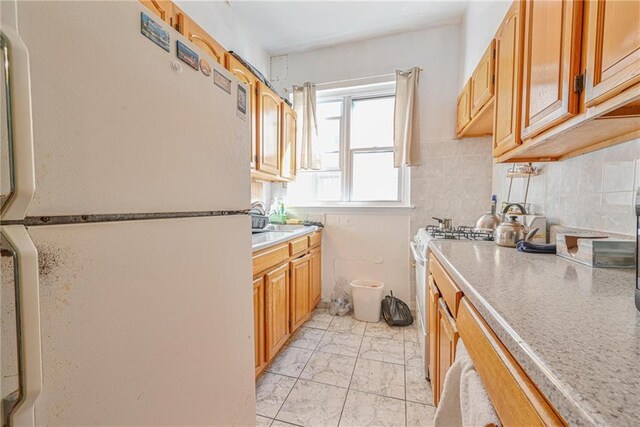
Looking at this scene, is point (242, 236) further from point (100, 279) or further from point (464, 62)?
point (464, 62)

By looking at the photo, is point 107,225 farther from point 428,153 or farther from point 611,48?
point 428,153

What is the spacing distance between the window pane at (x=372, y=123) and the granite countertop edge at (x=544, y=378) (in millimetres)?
2467

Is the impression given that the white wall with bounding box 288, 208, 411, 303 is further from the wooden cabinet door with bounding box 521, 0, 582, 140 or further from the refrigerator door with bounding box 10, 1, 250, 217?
the refrigerator door with bounding box 10, 1, 250, 217

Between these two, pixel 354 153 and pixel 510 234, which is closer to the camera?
pixel 510 234

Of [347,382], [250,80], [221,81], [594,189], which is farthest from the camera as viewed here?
[250,80]

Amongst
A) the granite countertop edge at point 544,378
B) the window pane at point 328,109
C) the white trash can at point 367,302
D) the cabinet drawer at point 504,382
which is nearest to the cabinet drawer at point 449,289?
the cabinet drawer at point 504,382

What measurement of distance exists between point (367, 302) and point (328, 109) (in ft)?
6.95

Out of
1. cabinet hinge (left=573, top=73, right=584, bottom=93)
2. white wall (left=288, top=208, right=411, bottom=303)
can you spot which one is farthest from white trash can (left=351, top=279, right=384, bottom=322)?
cabinet hinge (left=573, top=73, right=584, bottom=93)

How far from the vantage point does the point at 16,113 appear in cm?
38

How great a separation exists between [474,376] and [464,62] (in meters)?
2.57

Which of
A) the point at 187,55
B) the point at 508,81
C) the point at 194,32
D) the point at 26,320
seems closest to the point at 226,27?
the point at 194,32

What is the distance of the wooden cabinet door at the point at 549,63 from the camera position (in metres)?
0.83

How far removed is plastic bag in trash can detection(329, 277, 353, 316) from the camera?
8.71 ft

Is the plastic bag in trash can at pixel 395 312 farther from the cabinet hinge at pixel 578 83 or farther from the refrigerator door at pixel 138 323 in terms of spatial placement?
the cabinet hinge at pixel 578 83
